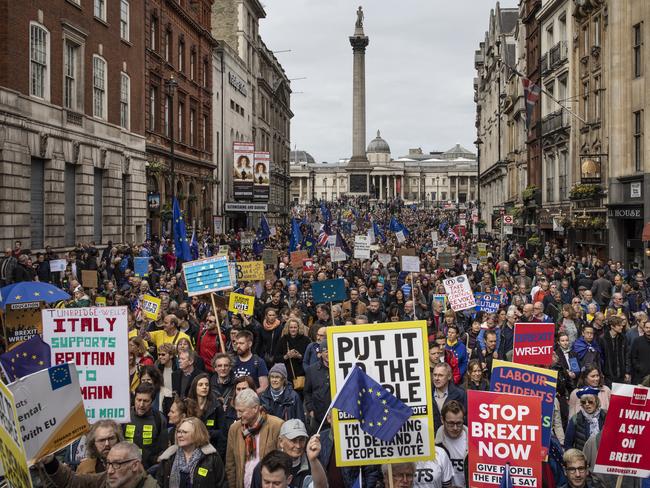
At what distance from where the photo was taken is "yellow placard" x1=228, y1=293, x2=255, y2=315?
13734 millimetres

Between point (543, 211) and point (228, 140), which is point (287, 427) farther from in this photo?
point (228, 140)

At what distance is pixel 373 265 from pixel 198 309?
40.1ft

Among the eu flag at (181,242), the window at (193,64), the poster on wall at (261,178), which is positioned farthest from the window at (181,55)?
the eu flag at (181,242)

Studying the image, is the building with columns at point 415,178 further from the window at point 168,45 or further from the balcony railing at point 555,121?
the window at point 168,45

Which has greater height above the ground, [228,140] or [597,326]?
[228,140]

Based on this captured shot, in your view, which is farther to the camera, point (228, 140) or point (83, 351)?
point (228, 140)

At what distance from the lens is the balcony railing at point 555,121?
3719 centimetres

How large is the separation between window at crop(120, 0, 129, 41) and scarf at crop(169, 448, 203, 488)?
91.9 ft

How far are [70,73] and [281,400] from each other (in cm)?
2148

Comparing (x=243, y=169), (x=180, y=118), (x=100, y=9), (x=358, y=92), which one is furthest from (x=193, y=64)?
(x=358, y=92)

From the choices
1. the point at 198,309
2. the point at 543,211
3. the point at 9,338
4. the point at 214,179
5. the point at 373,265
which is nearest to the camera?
the point at 9,338

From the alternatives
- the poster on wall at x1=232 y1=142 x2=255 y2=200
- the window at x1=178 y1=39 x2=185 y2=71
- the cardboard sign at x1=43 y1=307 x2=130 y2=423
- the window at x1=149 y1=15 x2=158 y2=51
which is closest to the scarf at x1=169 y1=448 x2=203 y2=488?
the cardboard sign at x1=43 y1=307 x2=130 y2=423

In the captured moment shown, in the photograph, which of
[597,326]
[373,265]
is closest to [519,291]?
[597,326]

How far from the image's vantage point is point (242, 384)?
7473mm
